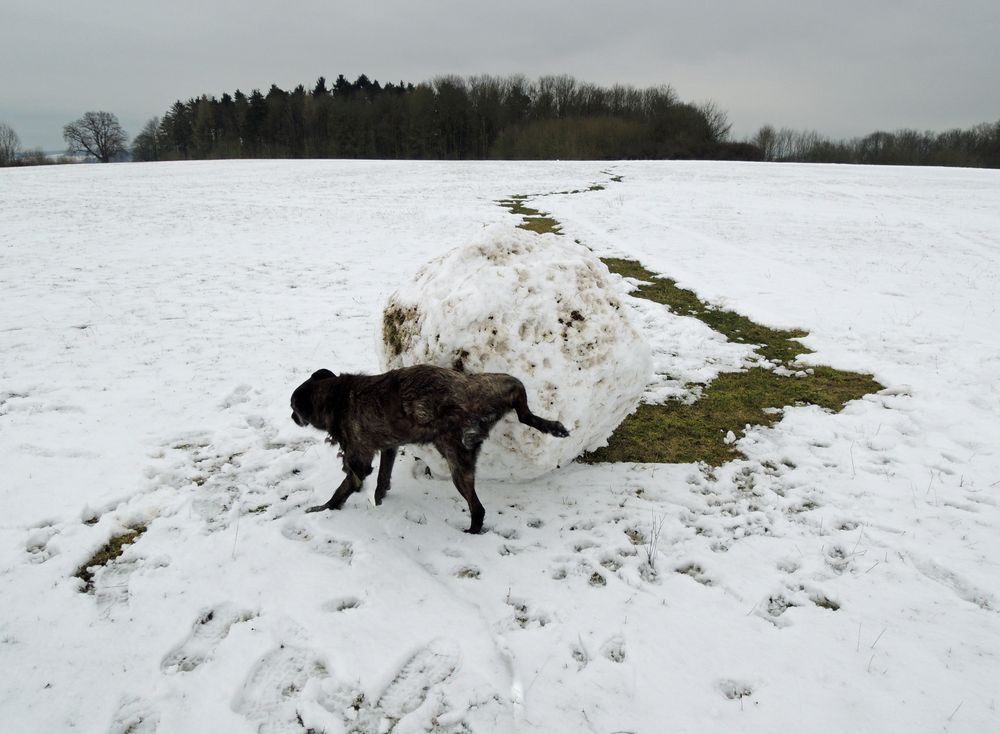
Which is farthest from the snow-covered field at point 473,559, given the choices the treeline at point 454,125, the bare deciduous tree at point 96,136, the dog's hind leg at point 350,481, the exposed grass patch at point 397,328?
the bare deciduous tree at point 96,136

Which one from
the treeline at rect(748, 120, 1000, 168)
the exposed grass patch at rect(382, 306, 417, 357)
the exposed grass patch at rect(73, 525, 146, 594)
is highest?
the treeline at rect(748, 120, 1000, 168)

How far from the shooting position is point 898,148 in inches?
3253

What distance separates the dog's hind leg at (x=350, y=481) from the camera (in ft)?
16.9

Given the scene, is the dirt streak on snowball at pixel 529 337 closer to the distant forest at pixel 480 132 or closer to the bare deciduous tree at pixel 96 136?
the distant forest at pixel 480 132

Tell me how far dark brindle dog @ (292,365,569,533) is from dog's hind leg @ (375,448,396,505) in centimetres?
4

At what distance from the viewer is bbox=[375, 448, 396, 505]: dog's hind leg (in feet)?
17.7

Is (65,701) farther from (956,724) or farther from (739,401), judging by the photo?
(739,401)

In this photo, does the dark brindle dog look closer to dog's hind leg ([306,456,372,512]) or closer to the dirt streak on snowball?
dog's hind leg ([306,456,372,512])

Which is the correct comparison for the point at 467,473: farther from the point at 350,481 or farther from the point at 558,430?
the point at 350,481

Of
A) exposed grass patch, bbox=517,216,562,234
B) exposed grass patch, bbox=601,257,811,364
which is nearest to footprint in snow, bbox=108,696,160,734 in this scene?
exposed grass patch, bbox=601,257,811,364

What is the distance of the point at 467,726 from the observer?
10.5 ft

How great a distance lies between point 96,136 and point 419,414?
127 metres

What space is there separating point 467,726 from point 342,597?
1.49 meters

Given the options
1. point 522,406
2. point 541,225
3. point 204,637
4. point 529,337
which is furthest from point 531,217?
point 204,637
